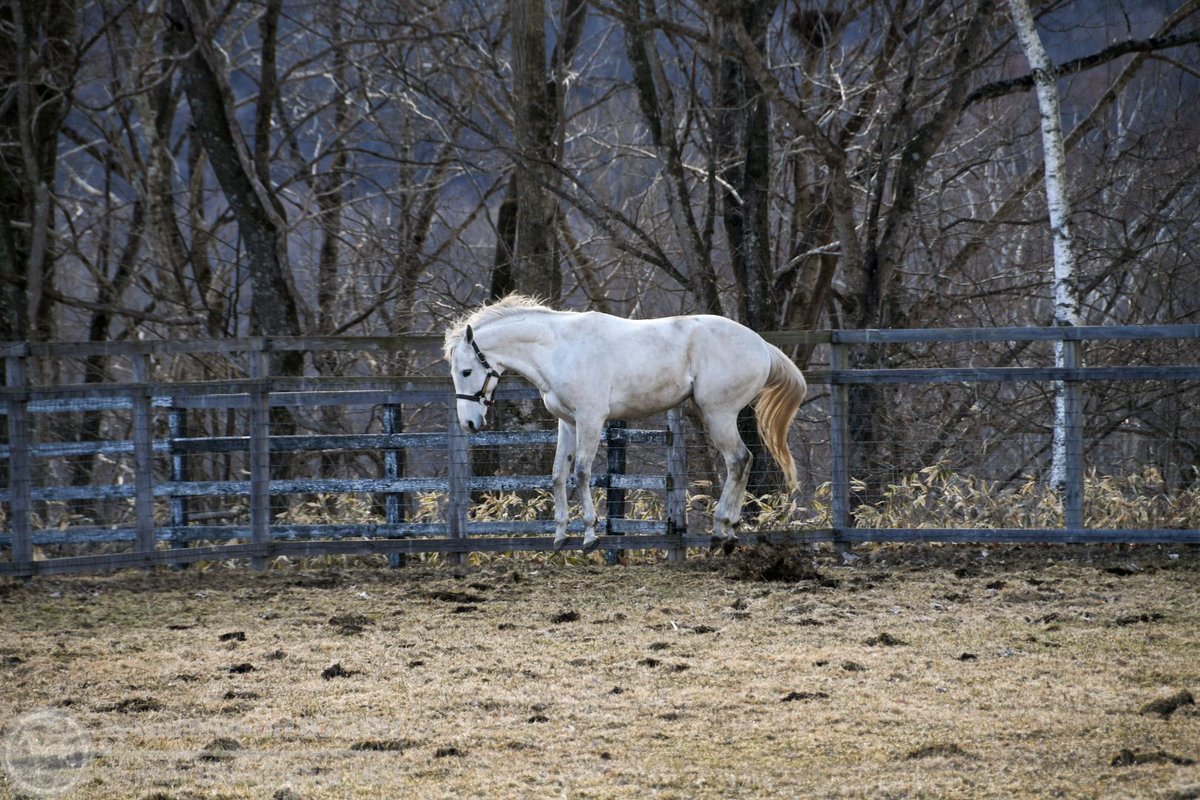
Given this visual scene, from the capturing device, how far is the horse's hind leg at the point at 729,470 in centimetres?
Result: 845

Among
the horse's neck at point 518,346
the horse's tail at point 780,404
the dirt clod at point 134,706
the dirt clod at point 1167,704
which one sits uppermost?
the horse's neck at point 518,346

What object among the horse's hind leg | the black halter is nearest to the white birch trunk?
the horse's hind leg

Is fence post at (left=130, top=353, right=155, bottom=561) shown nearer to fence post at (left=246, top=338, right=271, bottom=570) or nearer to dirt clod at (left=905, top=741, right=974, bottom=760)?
fence post at (left=246, top=338, right=271, bottom=570)

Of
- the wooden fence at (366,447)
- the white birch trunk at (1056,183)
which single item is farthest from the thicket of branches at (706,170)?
the wooden fence at (366,447)

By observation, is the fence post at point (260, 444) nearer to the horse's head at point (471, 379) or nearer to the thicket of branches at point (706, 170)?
the horse's head at point (471, 379)

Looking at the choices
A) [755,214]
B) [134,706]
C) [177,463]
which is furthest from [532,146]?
[134,706]

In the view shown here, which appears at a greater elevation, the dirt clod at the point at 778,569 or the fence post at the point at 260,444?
the fence post at the point at 260,444

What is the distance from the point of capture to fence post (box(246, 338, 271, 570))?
8828 mm

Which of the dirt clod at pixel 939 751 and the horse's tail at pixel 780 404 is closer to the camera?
the dirt clod at pixel 939 751

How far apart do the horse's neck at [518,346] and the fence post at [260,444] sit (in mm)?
1683

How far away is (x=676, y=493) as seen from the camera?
8.88 metres

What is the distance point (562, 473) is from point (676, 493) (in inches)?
39.0

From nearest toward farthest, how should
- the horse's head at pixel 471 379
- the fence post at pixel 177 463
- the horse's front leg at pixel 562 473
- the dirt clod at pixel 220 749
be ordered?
the dirt clod at pixel 220 749, the horse's head at pixel 471 379, the horse's front leg at pixel 562 473, the fence post at pixel 177 463

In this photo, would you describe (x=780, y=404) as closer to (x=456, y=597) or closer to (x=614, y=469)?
(x=614, y=469)
